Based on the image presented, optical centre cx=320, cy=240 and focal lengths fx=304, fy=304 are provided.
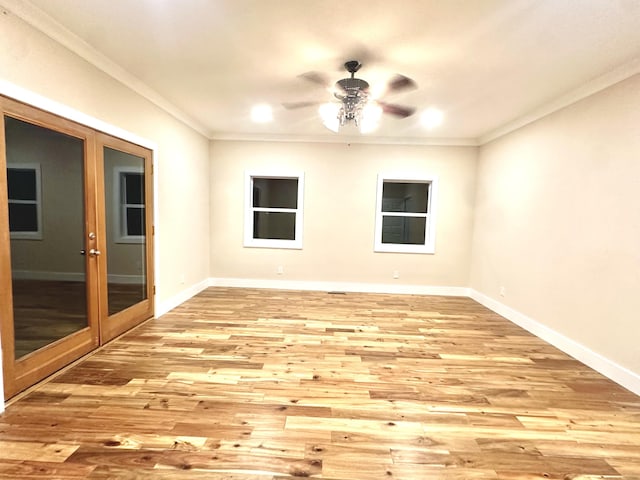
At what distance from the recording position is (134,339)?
10.3 feet

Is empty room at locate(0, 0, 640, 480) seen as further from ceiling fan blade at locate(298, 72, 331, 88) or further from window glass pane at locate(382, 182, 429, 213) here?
window glass pane at locate(382, 182, 429, 213)

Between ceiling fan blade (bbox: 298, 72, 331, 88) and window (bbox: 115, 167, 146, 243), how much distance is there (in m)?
2.11

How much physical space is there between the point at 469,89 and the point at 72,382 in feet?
14.5

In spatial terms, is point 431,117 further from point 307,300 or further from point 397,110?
point 307,300

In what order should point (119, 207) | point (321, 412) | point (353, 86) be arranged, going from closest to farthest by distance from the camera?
point (321, 412)
point (353, 86)
point (119, 207)

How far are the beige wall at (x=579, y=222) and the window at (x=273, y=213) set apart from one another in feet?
10.7

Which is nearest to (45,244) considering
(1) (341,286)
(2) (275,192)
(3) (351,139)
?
(2) (275,192)

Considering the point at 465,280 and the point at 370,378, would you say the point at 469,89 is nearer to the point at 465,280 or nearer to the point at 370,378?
the point at 370,378

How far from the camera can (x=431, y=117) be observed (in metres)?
4.06

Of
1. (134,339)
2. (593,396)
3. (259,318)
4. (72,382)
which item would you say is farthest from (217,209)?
(593,396)

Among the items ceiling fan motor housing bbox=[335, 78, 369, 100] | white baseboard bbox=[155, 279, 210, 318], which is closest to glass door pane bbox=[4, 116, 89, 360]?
white baseboard bbox=[155, 279, 210, 318]

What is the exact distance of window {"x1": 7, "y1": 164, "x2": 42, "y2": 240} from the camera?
2072mm

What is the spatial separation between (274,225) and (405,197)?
2.43 meters

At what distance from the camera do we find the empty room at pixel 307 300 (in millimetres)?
1801
